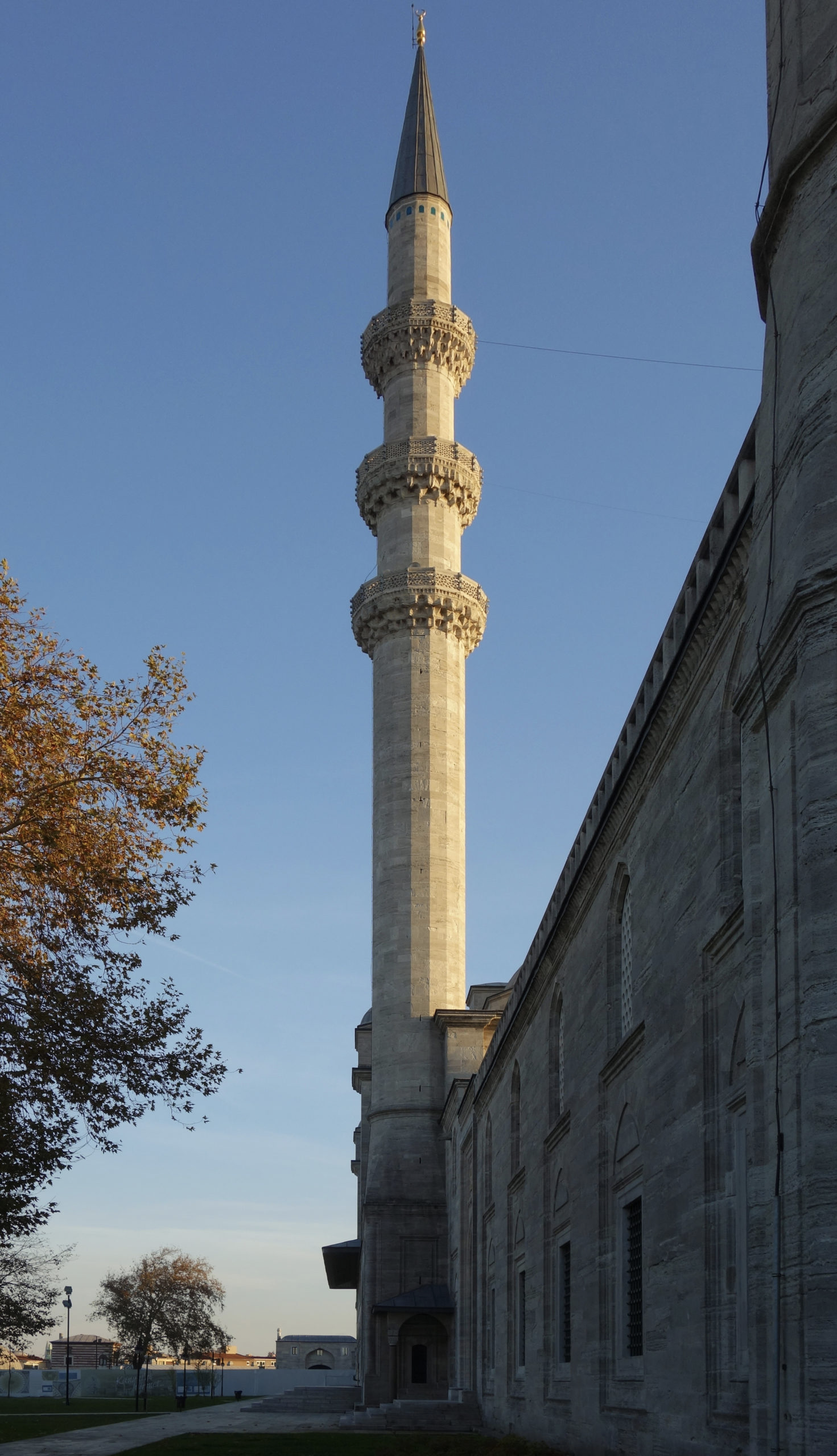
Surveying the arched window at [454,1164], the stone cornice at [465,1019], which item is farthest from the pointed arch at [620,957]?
the stone cornice at [465,1019]

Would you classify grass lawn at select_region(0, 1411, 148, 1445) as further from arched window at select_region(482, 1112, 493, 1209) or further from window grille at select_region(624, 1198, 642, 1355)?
window grille at select_region(624, 1198, 642, 1355)

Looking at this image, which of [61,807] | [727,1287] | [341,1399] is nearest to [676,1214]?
[727,1287]

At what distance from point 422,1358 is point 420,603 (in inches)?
918

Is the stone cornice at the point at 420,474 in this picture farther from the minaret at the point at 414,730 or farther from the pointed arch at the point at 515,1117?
the pointed arch at the point at 515,1117

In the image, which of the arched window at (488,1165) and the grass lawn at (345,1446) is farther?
the arched window at (488,1165)

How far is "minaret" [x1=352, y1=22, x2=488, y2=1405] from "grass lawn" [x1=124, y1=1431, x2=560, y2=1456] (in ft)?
36.5

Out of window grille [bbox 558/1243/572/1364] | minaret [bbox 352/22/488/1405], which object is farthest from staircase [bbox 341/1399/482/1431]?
window grille [bbox 558/1243/572/1364]

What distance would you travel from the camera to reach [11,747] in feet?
58.7

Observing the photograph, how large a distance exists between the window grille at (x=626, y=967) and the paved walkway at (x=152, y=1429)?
14.7m

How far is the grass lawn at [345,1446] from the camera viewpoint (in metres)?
22.8

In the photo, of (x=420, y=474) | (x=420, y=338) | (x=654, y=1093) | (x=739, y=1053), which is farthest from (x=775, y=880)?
(x=420, y=338)

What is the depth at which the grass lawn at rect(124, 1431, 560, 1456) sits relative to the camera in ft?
74.9

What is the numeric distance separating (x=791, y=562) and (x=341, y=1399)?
158 ft

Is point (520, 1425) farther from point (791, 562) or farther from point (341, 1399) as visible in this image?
point (341, 1399)
